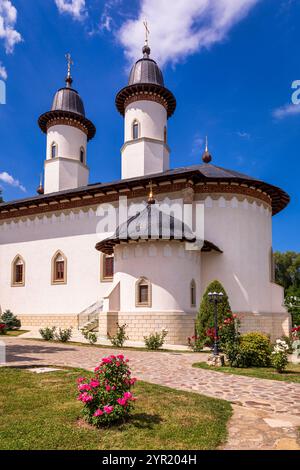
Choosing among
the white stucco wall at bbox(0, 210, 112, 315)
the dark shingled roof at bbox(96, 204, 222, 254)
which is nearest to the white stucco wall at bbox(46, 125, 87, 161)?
the white stucco wall at bbox(0, 210, 112, 315)

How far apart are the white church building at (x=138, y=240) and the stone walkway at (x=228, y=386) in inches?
160

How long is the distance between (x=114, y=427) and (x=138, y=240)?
11944mm

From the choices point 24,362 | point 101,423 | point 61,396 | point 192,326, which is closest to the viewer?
point 101,423

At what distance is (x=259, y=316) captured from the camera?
19.2 metres

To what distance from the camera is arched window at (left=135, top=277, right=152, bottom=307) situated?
1675 cm

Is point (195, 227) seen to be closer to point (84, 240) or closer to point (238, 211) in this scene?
point (238, 211)

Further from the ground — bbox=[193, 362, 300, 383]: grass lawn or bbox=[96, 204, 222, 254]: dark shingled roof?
bbox=[96, 204, 222, 254]: dark shingled roof

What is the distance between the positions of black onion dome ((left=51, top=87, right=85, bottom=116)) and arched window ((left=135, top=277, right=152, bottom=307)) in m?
15.4

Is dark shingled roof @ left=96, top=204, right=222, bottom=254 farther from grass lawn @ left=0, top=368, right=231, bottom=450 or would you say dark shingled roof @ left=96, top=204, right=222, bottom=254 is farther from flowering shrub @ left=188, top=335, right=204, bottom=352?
grass lawn @ left=0, top=368, right=231, bottom=450

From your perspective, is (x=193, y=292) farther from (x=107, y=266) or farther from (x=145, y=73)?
(x=145, y=73)

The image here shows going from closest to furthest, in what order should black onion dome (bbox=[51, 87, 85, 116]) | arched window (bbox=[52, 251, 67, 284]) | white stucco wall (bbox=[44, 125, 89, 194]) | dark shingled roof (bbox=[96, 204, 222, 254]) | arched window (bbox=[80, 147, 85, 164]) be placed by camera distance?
dark shingled roof (bbox=[96, 204, 222, 254]), arched window (bbox=[52, 251, 67, 284]), white stucco wall (bbox=[44, 125, 89, 194]), black onion dome (bbox=[51, 87, 85, 116]), arched window (bbox=[80, 147, 85, 164])

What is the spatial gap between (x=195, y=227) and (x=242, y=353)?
9470 mm

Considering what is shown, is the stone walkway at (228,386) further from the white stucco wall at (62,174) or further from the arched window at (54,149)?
the arched window at (54,149)
